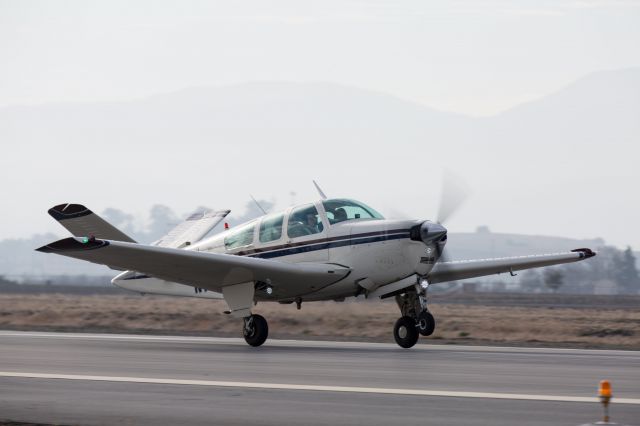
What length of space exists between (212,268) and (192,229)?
4728mm

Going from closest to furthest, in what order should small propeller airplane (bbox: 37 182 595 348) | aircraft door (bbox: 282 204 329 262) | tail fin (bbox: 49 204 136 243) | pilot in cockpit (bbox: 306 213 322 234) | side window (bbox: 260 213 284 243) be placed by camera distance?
small propeller airplane (bbox: 37 182 595 348) → aircraft door (bbox: 282 204 329 262) → pilot in cockpit (bbox: 306 213 322 234) → side window (bbox: 260 213 284 243) → tail fin (bbox: 49 204 136 243)

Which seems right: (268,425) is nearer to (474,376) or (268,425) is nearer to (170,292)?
(474,376)

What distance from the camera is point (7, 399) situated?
1276cm

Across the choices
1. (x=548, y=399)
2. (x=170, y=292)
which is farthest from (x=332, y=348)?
(x=548, y=399)

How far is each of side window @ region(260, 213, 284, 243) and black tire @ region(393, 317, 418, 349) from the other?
10.6 feet

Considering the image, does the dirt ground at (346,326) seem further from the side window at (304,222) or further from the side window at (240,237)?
the side window at (304,222)

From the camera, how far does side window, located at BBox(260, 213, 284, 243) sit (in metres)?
21.8

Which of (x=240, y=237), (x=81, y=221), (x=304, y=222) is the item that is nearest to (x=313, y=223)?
(x=304, y=222)

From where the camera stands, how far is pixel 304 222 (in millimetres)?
21484

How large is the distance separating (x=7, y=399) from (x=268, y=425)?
3.90m

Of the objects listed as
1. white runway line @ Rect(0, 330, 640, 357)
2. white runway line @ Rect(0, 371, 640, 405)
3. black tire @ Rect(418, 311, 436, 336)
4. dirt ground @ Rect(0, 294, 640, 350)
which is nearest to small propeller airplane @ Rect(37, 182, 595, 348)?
black tire @ Rect(418, 311, 436, 336)

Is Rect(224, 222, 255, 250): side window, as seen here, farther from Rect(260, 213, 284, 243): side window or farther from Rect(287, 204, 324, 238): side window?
Rect(287, 204, 324, 238): side window

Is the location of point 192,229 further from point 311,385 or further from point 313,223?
point 311,385

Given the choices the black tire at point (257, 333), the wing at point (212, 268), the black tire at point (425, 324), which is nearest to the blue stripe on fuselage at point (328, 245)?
the wing at point (212, 268)
